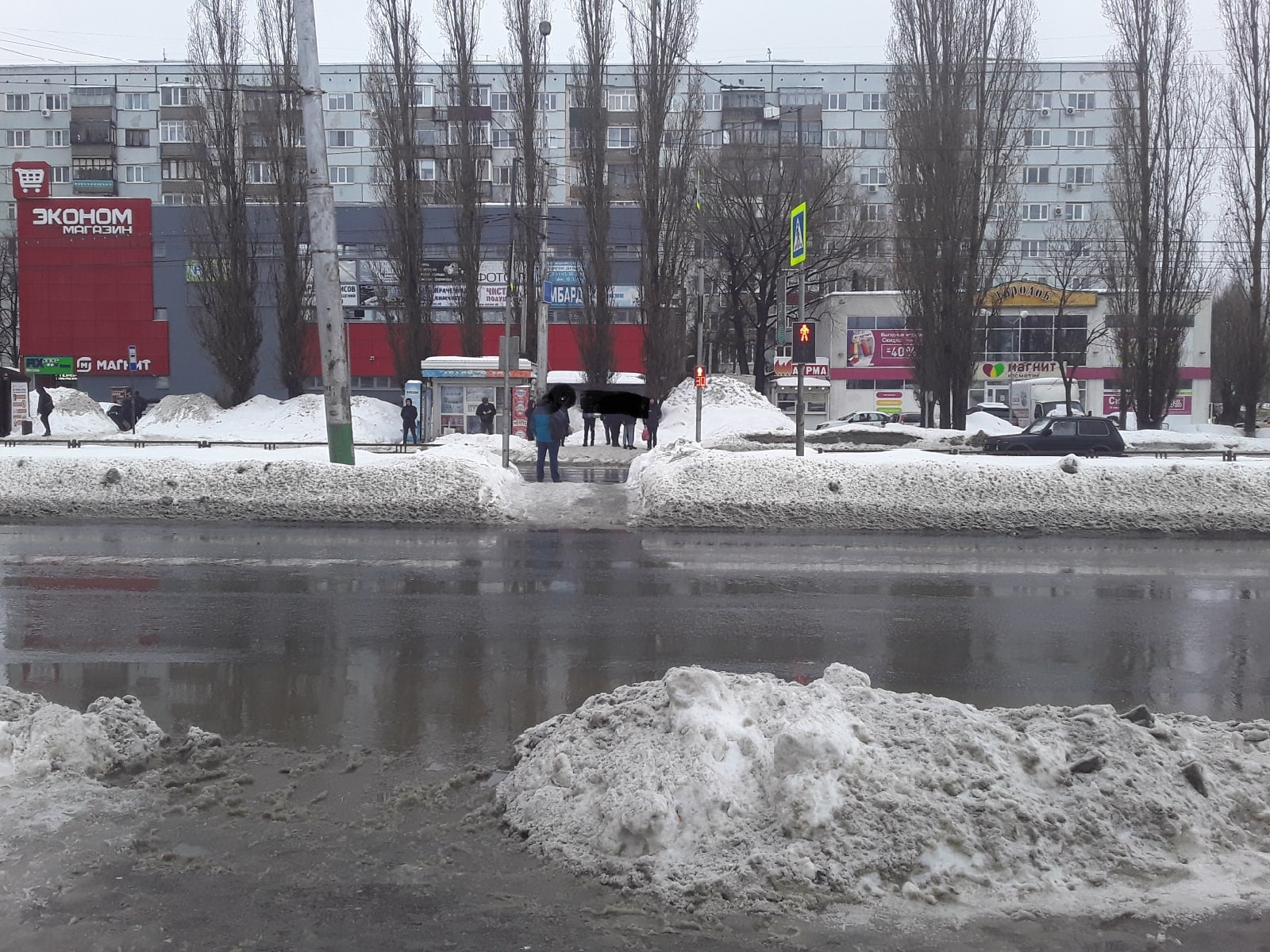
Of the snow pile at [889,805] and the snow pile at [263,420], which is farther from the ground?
the snow pile at [263,420]

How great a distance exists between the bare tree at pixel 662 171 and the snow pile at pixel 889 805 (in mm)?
34949

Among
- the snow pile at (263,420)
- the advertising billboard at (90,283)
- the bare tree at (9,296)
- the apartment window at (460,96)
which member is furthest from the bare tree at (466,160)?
the bare tree at (9,296)

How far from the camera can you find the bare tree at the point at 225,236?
42.6 meters

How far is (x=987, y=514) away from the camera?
1563cm

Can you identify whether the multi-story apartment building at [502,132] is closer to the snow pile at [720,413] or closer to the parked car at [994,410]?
the parked car at [994,410]

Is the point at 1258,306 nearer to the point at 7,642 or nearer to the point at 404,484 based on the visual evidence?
the point at 404,484

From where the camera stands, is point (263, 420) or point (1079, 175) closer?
point (263, 420)

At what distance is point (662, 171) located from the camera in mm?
39031

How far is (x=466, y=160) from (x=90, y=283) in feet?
63.6

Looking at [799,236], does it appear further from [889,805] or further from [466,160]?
[466,160]

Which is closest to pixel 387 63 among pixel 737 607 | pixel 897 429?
pixel 897 429

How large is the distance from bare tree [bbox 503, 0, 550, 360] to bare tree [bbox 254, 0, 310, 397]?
29.3ft

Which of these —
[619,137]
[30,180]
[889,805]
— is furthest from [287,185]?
[889,805]

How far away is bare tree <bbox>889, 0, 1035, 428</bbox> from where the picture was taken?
120 feet
